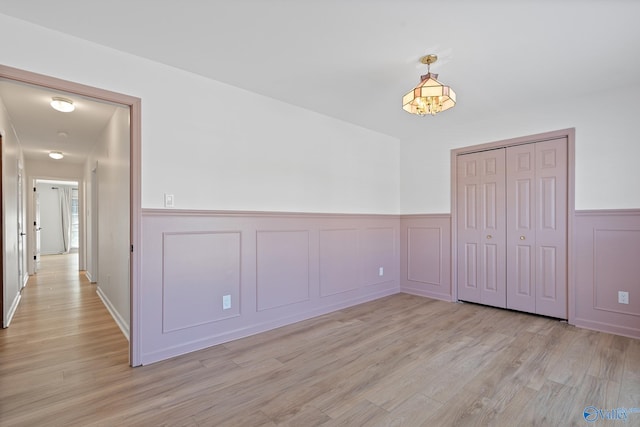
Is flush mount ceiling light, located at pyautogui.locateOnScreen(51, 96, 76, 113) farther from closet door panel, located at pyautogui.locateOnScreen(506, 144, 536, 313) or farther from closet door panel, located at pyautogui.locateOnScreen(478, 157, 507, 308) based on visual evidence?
closet door panel, located at pyautogui.locateOnScreen(506, 144, 536, 313)

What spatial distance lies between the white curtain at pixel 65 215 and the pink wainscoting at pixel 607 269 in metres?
13.3

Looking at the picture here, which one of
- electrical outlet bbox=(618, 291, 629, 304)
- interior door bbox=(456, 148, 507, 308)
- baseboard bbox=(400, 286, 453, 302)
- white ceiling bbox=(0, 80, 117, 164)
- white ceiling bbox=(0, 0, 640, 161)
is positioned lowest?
baseboard bbox=(400, 286, 453, 302)

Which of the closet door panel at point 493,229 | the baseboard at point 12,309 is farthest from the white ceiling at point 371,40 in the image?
the baseboard at point 12,309

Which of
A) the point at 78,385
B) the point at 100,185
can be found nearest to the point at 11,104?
the point at 100,185

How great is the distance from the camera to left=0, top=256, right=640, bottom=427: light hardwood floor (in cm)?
182

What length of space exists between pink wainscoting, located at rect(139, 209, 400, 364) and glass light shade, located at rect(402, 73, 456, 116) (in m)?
1.70

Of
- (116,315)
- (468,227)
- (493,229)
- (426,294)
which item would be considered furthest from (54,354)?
(493,229)

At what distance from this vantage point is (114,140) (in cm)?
366

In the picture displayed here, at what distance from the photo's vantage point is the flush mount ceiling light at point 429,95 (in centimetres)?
235

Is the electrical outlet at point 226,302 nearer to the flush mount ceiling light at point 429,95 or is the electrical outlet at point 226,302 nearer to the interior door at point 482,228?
the flush mount ceiling light at point 429,95

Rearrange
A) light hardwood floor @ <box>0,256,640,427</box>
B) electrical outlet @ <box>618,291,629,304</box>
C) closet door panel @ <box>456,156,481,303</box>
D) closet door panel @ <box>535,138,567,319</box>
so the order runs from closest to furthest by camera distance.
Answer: light hardwood floor @ <box>0,256,640,427</box>, electrical outlet @ <box>618,291,629,304</box>, closet door panel @ <box>535,138,567,319</box>, closet door panel @ <box>456,156,481,303</box>

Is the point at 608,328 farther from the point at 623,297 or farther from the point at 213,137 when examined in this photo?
the point at 213,137

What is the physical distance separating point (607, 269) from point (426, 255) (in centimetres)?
198

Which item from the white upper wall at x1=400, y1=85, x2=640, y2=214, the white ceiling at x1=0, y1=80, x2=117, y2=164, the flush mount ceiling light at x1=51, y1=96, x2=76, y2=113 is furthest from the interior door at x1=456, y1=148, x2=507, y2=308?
the flush mount ceiling light at x1=51, y1=96, x2=76, y2=113
